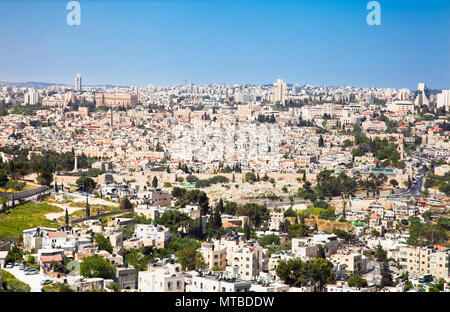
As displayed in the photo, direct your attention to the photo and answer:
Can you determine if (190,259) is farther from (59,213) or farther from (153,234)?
(59,213)

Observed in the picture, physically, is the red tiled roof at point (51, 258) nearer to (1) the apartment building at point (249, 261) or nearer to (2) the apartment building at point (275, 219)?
(1) the apartment building at point (249, 261)

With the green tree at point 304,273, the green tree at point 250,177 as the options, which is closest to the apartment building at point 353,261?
the green tree at point 304,273

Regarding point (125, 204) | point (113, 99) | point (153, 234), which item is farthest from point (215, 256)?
point (113, 99)

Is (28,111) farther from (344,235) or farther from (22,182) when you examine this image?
(344,235)

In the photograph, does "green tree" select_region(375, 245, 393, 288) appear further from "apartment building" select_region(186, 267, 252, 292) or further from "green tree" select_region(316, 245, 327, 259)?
"apartment building" select_region(186, 267, 252, 292)

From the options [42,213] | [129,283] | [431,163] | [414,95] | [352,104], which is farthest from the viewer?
[352,104]

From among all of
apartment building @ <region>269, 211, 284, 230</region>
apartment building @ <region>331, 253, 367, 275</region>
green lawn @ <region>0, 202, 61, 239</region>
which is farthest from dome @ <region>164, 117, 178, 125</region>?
apartment building @ <region>331, 253, 367, 275</region>
